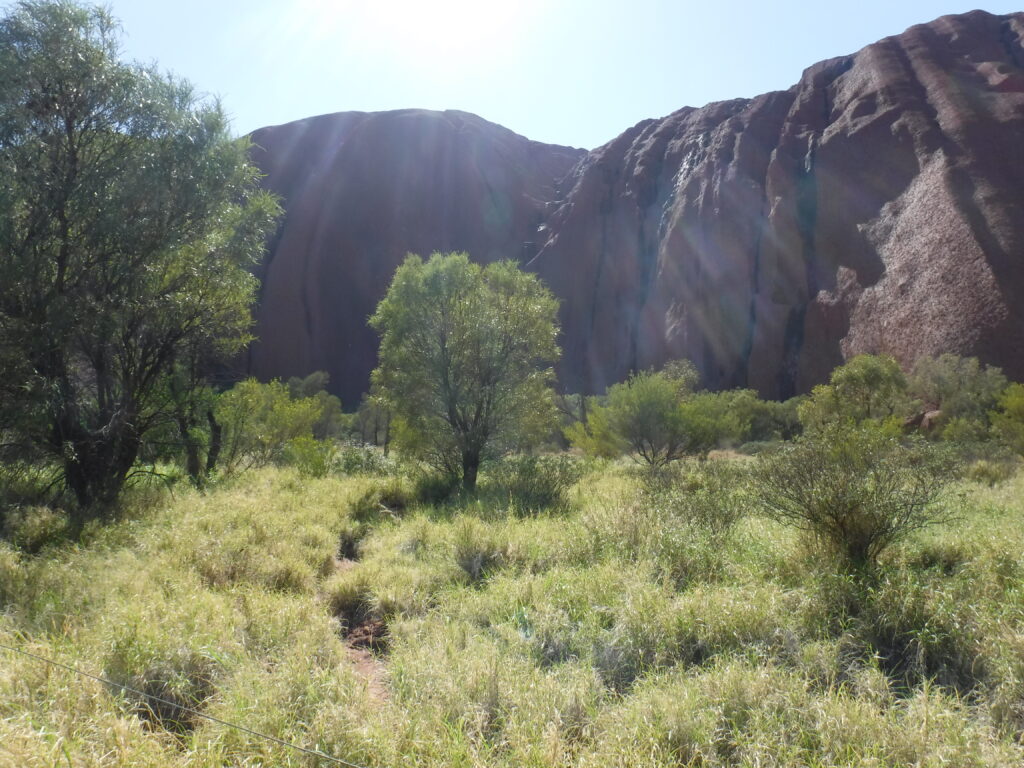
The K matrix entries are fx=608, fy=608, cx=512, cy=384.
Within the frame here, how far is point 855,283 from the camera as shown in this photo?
1628 inches

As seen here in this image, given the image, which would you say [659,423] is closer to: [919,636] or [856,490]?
[856,490]

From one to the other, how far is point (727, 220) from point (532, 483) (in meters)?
44.9

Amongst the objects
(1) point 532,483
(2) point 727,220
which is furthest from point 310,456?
(2) point 727,220

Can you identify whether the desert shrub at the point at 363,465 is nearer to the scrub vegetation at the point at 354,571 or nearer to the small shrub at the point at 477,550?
the scrub vegetation at the point at 354,571

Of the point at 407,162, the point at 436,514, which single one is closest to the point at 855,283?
the point at 436,514

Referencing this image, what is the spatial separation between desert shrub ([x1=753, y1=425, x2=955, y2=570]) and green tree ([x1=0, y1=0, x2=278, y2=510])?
704 centimetres

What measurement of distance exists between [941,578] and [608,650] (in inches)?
111

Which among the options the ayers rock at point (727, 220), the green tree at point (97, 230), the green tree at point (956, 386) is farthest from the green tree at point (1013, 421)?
the green tree at point (97, 230)

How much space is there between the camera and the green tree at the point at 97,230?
6125mm

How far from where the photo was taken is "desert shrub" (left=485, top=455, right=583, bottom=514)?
9.67 m

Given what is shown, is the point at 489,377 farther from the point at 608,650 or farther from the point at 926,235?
the point at 926,235

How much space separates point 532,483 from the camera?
11141 millimetres

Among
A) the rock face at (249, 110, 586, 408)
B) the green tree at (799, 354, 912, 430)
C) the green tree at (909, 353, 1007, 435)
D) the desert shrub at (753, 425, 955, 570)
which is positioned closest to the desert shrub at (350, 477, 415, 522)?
the desert shrub at (753, 425, 955, 570)

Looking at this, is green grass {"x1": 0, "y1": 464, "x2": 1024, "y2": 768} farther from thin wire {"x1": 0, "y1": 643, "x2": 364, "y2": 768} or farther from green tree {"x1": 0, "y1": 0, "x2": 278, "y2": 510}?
green tree {"x1": 0, "y1": 0, "x2": 278, "y2": 510}
